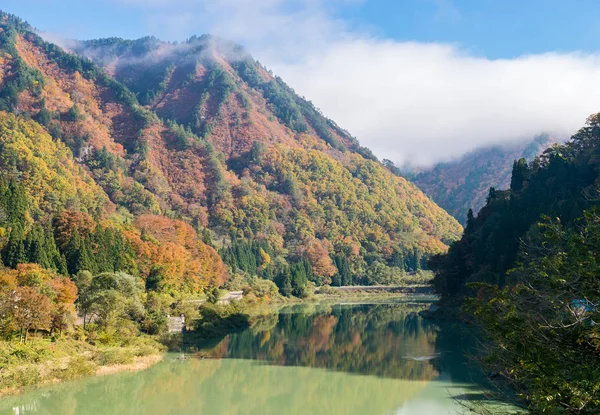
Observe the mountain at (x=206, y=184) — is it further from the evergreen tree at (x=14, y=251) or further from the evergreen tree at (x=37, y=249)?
the evergreen tree at (x=14, y=251)

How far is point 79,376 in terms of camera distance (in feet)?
104

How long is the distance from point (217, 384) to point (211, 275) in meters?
44.1

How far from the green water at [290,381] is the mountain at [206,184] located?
76.2 feet

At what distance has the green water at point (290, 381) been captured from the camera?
2811cm

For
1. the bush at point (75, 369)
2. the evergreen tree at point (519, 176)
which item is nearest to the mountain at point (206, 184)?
the bush at point (75, 369)

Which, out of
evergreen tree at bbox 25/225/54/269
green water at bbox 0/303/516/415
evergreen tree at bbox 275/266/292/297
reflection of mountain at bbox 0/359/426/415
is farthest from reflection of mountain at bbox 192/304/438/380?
evergreen tree at bbox 275/266/292/297

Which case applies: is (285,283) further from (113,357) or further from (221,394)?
(221,394)

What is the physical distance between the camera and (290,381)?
111ft

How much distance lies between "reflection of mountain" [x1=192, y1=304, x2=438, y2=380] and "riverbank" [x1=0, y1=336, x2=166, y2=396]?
680 cm

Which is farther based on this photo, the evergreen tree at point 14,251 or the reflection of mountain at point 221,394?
the evergreen tree at point 14,251

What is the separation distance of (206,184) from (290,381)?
11862 centimetres

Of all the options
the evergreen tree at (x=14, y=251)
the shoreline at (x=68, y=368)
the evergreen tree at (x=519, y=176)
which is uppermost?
the evergreen tree at (x=519, y=176)

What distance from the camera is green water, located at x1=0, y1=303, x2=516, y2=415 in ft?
92.2

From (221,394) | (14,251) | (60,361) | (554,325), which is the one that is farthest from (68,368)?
(554,325)
